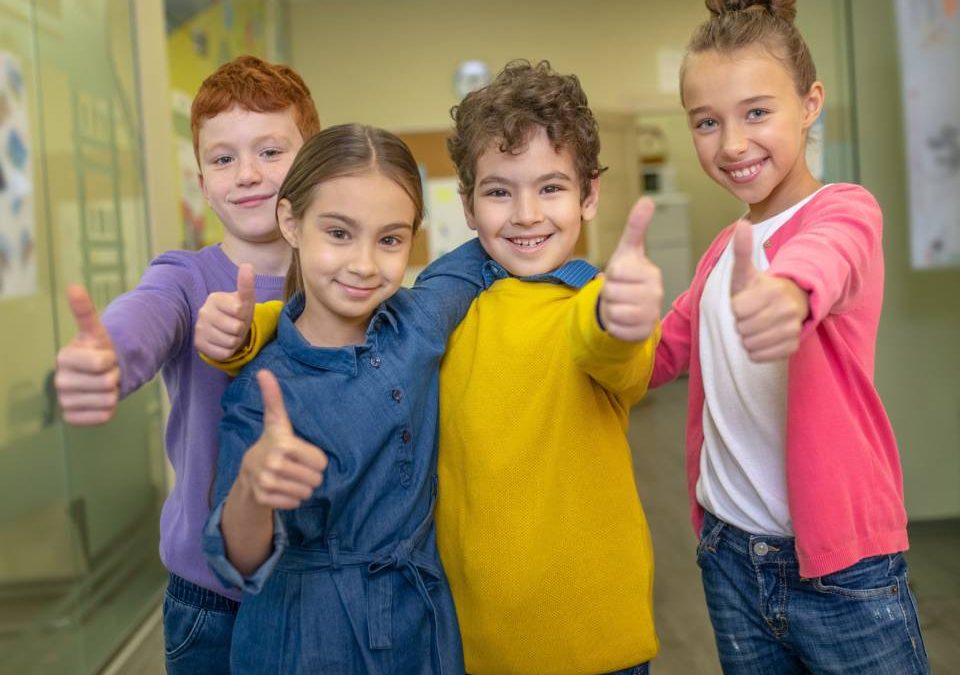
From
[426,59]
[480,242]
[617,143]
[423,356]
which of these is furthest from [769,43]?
[426,59]

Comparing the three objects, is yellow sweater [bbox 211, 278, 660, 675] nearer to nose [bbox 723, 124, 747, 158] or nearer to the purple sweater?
the purple sweater

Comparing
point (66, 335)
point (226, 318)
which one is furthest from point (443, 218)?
point (226, 318)

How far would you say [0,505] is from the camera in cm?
228

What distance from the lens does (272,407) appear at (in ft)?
3.34

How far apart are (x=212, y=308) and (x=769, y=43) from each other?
86 cm

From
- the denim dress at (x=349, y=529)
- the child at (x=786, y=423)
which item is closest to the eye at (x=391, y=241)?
the denim dress at (x=349, y=529)

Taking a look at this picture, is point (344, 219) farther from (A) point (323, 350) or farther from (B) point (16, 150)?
(B) point (16, 150)

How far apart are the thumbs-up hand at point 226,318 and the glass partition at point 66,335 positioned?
4.60ft

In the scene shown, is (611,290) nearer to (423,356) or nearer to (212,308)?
(423,356)

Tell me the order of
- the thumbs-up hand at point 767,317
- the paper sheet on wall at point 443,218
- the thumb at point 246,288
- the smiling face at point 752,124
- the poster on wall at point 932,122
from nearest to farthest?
the thumbs-up hand at point 767,317 → the thumb at point 246,288 → the smiling face at point 752,124 → the poster on wall at point 932,122 → the paper sheet on wall at point 443,218

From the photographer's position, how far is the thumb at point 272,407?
100 cm

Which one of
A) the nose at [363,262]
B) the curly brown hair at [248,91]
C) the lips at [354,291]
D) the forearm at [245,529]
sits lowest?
the forearm at [245,529]

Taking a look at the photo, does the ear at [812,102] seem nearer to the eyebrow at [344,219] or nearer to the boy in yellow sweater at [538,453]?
the boy in yellow sweater at [538,453]

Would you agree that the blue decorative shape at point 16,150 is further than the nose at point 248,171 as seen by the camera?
Yes
